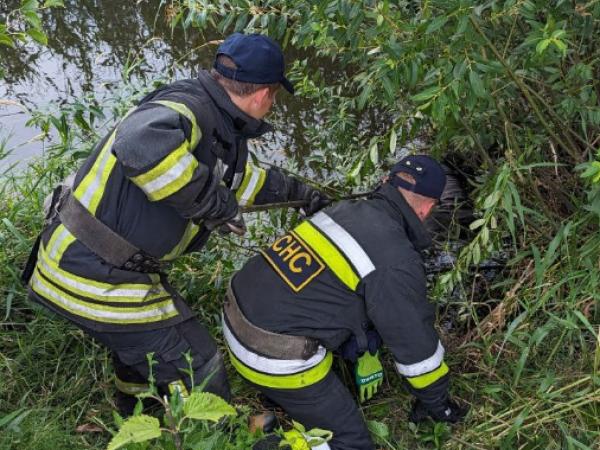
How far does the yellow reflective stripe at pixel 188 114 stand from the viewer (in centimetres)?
212

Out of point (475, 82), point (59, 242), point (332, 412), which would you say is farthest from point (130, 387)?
point (475, 82)

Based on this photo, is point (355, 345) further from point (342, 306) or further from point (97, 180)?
point (97, 180)

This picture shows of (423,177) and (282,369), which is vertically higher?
(423,177)

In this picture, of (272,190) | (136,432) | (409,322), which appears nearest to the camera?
(136,432)

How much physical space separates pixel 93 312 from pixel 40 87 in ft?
14.6

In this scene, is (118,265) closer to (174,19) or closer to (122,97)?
(174,19)

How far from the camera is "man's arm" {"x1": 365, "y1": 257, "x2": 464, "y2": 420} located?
2.36m

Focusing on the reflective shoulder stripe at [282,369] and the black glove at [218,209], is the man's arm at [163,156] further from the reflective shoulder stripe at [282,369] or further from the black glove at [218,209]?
the reflective shoulder stripe at [282,369]

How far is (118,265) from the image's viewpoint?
88.1 inches

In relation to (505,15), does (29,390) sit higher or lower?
lower

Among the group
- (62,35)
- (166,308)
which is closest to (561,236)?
(166,308)

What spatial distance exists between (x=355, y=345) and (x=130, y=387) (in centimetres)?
99

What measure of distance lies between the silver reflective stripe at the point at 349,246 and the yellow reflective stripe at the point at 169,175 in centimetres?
65

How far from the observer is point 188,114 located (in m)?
2.13
